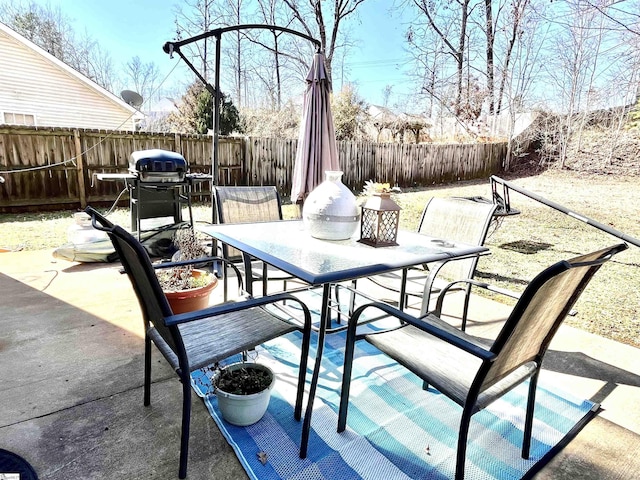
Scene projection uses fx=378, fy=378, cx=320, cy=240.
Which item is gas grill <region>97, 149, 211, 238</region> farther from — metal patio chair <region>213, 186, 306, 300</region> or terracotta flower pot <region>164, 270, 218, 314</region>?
terracotta flower pot <region>164, 270, 218, 314</region>

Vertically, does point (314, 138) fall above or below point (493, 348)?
above

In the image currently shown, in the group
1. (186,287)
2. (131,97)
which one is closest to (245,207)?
(186,287)

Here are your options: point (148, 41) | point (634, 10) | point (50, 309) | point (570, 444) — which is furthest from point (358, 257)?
point (148, 41)

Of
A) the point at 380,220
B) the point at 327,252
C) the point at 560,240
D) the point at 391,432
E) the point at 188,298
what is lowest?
the point at 391,432

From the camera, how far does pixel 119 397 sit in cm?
184

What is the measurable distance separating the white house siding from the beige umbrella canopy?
25.1 feet

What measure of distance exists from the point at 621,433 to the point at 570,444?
0.28 m

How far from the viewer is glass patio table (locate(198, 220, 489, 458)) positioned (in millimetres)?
1500

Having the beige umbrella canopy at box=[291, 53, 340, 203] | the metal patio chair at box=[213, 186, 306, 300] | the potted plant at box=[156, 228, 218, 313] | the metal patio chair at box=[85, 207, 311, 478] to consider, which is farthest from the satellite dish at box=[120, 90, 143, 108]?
the metal patio chair at box=[85, 207, 311, 478]

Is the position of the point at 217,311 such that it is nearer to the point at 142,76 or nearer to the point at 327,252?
the point at 327,252

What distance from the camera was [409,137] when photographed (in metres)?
14.5

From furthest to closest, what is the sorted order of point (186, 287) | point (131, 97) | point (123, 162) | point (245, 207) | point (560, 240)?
point (123, 162) → point (131, 97) → point (560, 240) → point (245, 207) → point (186, 287)

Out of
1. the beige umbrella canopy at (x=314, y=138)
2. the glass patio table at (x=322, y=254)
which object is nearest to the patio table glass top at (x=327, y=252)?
the glass patio table at (x=322, y=254)

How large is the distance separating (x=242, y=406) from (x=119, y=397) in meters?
0.69
